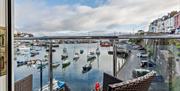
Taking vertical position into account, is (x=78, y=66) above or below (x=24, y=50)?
below

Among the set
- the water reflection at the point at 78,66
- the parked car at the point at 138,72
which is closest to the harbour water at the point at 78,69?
the water reflection at the point at 78,66

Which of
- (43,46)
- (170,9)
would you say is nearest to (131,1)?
(170,9)

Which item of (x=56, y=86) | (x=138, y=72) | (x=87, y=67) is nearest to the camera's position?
(x=138, y=72)

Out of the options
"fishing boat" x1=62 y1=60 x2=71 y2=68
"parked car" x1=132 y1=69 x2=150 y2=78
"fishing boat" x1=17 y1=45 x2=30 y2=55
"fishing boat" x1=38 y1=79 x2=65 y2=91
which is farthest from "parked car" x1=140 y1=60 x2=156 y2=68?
"fishing boat" x1=17 y1=45 x2=30 y2=55

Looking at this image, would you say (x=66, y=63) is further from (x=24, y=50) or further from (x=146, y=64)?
(x=146, y=64)

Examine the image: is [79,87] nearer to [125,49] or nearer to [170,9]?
[125,49]

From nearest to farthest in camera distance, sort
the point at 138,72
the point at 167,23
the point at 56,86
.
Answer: the point at 167,23 < the point at 138,72 < the point at 56,86

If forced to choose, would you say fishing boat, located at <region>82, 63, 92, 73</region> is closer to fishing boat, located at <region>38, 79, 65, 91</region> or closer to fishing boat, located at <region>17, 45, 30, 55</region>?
fishing boat, located at <region>38, 79, 65, 91</region>

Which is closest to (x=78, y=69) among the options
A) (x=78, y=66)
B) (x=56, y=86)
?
(x=78, y=66)

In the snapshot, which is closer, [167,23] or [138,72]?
[167,23]

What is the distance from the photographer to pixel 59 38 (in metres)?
3.39

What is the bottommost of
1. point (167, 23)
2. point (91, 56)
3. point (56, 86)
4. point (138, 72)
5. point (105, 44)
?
point (56, 86)

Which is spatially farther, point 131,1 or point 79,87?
point 79,87

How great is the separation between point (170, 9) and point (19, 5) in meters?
1.79
